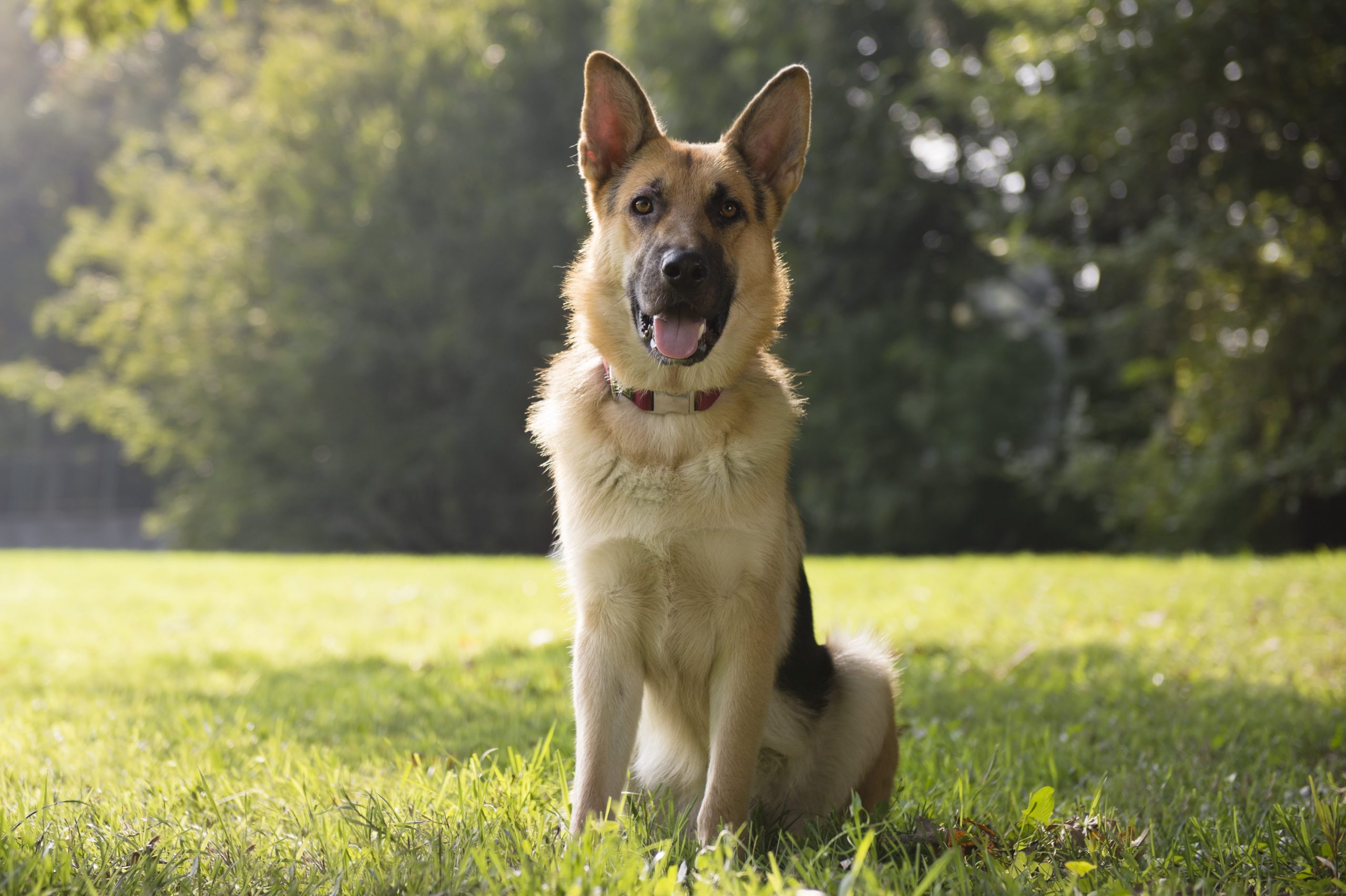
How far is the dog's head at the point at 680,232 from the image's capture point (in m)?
3.44

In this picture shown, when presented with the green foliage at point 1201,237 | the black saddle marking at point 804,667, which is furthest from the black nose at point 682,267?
the green foliage at point 1201,237

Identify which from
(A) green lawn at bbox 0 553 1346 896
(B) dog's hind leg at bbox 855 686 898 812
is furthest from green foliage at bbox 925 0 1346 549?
(B) dog's hind leg at bbox 855 686 898 812

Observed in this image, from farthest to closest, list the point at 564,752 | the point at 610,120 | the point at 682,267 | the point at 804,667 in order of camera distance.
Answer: the point at 564,752
the point at 610,120
the point at 804,667
the point at 682,267

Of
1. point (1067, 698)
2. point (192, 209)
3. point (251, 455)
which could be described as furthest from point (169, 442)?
point (1067, 698)

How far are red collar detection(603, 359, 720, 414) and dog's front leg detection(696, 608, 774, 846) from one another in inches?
28.4

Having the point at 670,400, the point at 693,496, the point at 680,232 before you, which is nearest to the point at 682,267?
the point at 680,232

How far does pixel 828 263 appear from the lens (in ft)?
69.8

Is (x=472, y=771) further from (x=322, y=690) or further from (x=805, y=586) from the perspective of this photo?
(x=322, y=690)

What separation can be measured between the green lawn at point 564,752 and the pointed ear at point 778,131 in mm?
1744

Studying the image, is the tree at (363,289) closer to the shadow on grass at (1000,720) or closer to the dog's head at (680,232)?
the shadow on grass at (1000,720)

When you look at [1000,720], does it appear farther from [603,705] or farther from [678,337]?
[678,337]

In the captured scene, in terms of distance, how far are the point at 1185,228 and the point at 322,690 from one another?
497 inches

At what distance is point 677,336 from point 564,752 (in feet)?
5.68

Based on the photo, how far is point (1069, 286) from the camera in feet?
68.5
